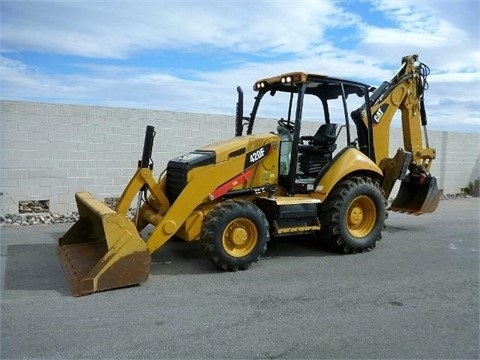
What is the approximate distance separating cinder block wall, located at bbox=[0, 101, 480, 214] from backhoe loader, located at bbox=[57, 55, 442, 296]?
110 inches

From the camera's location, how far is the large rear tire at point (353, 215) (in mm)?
6590

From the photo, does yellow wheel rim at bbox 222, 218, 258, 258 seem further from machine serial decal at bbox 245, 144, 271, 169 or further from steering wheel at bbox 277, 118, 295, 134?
steering wheel at bbox 277, 118, 295, 134

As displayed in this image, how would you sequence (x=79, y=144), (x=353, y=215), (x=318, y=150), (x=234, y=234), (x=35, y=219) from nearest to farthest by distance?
(x=234, y=234) < (x=353, y=215) < (x=318, y=150) < (x=35, y=219) < (x=79, y=144)

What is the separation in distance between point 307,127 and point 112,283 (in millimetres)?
7673

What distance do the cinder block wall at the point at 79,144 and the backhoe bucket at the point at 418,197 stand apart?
305 centimetres

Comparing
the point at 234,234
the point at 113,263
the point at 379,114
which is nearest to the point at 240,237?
the point at 234,234

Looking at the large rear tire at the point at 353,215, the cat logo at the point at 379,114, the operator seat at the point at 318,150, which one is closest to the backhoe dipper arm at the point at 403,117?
the cat logo at the point at 379,114

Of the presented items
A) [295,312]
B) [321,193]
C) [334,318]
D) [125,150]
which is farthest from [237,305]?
[125,150]

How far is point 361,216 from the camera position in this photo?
6.99 metres

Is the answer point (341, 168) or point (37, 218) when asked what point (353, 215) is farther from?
point (37, 218)

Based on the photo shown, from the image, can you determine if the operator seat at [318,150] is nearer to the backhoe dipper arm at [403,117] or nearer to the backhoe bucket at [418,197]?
the backhoe dipper arm at [403,117]

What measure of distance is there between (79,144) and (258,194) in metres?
4.73

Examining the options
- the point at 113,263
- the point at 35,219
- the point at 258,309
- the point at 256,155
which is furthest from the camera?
the point at 35,219

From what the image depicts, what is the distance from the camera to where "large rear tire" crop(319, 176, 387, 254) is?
6.59m
